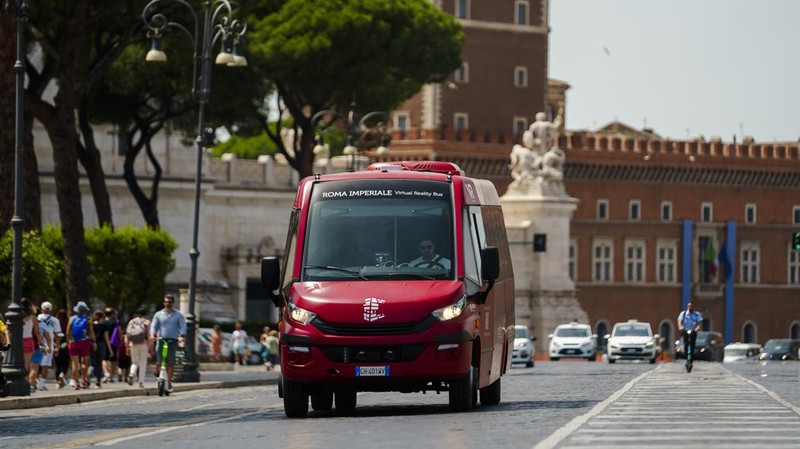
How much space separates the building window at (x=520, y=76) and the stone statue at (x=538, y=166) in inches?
810

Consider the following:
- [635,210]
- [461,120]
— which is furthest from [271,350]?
[635,210]

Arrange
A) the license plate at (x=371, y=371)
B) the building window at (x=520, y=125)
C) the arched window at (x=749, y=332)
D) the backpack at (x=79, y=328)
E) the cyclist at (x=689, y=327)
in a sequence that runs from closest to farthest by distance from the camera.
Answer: the license plate at (x=371, y=371)
the backpack at (x=79, y=328)
the cyclist at (x=689, y=327)
the building window at (x=520, y=125)
the arched window at (x=749, y=332)

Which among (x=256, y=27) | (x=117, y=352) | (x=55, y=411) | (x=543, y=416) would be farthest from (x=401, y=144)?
(x=543, y=416)

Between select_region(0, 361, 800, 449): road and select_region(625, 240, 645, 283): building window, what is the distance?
83940 millimetres

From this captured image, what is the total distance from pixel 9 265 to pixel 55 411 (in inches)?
261

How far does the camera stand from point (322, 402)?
22969mm

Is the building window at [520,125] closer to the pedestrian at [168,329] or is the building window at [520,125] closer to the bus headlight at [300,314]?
the pedestrian at [168,329]

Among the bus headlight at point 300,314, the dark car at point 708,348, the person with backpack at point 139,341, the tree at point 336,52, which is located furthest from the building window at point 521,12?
the bus headlight at point 300,314

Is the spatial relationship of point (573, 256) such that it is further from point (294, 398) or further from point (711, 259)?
point (294, 398)

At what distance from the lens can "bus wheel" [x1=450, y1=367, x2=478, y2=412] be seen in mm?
21391

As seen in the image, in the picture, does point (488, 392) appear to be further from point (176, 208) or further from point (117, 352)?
point (176, 208)

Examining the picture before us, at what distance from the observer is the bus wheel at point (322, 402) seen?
2280 cm

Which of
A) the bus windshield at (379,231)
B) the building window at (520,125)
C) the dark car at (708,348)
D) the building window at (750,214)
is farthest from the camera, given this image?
the building window at (750,214)

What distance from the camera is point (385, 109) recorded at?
69375 mm
